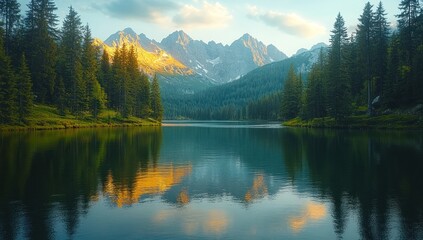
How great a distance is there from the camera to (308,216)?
596 inches

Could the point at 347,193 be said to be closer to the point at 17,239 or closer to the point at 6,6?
the point at 17,239

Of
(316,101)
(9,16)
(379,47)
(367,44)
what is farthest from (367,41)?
(9,16)

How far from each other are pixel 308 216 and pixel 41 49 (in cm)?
9701

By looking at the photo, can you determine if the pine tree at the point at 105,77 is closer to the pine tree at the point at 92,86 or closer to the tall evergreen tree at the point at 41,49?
the pine tree at the point at 92,86

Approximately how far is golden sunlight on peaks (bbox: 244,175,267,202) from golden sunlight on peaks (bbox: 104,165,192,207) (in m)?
4.74

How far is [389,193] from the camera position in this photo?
1880cm

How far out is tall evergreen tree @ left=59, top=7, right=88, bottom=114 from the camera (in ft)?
319

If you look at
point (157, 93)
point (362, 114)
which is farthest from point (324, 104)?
point (157, 93)

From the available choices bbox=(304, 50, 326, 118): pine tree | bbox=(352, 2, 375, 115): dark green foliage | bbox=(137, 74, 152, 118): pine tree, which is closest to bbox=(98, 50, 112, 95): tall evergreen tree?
bbox=(137, 74, 152, 118): pine tree

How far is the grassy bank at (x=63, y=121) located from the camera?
7594 cm

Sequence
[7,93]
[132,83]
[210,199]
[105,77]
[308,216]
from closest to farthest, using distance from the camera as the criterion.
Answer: [308,216]
[210,199]
[7,93]
[105,77]
[132,83]

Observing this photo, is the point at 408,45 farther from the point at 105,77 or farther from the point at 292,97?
the point at 105,77

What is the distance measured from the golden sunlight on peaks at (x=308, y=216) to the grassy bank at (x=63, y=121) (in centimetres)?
6854

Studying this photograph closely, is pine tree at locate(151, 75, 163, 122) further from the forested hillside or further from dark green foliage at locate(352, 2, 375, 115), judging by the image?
dark green foliage at locate(352, 2, 375, 115)
